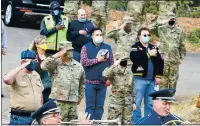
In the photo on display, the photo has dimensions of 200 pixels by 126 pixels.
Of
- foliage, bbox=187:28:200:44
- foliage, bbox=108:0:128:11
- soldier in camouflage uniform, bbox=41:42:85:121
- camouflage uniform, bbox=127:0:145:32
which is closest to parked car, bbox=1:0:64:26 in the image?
camouflage uniform, bbox=127:0:145:32

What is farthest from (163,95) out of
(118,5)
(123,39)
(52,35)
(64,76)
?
(118,5)

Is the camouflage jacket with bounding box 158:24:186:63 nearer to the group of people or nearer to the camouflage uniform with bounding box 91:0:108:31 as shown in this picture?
the group of people

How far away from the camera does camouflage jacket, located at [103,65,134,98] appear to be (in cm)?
1118

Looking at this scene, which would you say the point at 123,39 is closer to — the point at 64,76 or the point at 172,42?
the point at 172,42

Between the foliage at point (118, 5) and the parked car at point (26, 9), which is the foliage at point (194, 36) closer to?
the foliage at point (118, 5)

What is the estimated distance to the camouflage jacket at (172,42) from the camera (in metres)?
13.6

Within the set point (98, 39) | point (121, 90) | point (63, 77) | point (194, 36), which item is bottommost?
point (194, 36)

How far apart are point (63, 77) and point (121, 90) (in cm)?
112

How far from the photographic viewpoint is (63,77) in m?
10.6

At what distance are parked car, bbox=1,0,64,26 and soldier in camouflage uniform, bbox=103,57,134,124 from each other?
9913 mm

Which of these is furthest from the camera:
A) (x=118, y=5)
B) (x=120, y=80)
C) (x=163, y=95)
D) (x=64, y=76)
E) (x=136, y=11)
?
(x=118, y=5)

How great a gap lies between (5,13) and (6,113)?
32.5 feet

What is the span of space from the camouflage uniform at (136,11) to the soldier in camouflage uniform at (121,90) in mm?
7459

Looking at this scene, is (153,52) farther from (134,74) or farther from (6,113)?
(6,113)
